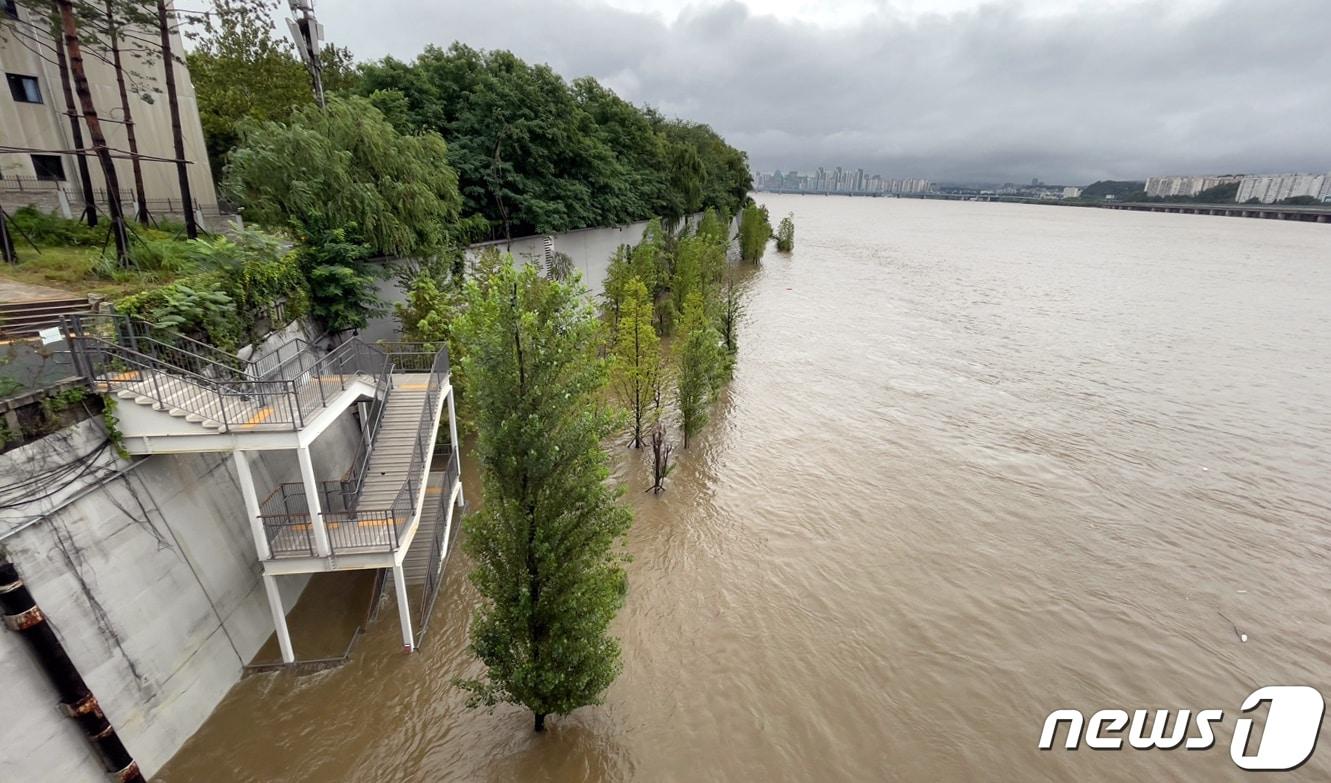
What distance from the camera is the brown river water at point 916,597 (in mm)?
8922

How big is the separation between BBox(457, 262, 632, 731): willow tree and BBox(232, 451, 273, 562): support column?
3749 mm

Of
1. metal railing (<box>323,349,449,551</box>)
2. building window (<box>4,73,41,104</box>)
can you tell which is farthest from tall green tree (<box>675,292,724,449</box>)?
building window (<box>4,73,41,104</box>)

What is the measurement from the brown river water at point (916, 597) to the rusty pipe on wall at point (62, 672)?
1.12 m

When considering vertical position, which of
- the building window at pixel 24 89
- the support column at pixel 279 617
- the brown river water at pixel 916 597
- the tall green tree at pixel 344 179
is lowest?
the brown river water at pixel 916 597

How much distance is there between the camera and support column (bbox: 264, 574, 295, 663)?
9.16 metres

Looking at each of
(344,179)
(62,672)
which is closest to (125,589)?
(62,672)

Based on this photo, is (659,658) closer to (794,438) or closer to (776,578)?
(776,578)

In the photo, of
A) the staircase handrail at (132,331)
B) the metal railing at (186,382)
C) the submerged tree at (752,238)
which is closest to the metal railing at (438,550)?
the metal railing at (186,382)

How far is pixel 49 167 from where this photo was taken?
19.1m

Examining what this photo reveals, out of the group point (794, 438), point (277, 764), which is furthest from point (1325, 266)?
point (277, 764)

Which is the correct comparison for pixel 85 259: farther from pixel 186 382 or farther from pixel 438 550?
pixel 438 550

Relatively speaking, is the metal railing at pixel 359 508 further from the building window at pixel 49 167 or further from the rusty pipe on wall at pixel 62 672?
the building window at pixel 49 167

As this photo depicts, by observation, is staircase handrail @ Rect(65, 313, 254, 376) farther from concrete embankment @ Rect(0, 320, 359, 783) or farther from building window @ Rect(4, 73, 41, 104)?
building window @ Rect(4, 73, 41, 104)

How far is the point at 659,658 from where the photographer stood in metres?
10.8
